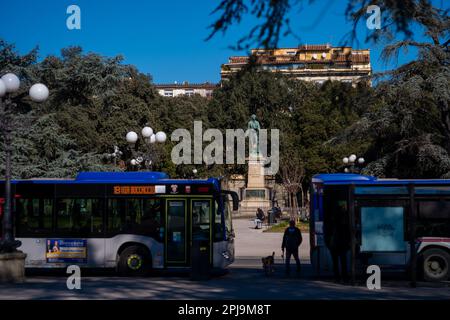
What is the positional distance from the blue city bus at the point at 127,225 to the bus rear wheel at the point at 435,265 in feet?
17.1

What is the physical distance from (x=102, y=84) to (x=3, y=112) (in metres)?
25.6

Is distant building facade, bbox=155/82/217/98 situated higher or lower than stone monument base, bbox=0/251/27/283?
higher

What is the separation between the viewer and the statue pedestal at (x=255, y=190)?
2211 inches

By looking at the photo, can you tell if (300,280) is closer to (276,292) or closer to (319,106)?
(276,292)

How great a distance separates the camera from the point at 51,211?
1905 centimetres

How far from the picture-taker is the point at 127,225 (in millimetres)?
18734

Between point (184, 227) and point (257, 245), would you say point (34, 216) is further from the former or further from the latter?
point (257, 245)

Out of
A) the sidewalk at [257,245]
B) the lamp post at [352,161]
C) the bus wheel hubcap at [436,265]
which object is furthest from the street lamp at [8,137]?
the lamp post at [352,161]

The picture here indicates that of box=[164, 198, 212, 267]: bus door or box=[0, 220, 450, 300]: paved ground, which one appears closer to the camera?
box=[0, 220, 450, 300]: paved ground

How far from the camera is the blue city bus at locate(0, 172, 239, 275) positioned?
1855 cm

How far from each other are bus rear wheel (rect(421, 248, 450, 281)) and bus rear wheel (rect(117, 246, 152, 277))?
726 centimetres

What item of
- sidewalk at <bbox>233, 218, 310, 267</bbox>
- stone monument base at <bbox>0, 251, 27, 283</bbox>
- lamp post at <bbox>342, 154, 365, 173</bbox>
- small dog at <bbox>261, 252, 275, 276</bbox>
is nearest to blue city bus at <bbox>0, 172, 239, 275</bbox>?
small dog at <bbox>261, 252, 275, 276</bbox>

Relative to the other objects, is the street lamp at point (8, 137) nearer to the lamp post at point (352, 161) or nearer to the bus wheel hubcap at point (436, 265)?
the bus wheel hubcap at point (436, 265)

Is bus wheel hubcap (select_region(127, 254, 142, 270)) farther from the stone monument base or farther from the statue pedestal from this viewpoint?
the statue pedestal
